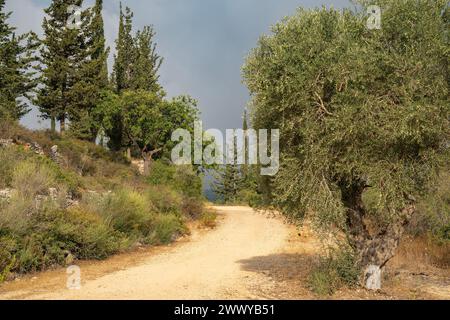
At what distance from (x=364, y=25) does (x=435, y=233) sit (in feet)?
29.8

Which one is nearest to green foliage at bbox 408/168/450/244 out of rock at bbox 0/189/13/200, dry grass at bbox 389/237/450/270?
dry grass at bbox 389/237/450/270

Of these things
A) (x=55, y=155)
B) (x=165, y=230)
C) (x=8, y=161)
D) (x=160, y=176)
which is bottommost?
(x=165, y=230)

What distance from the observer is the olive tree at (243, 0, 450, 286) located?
8812mm

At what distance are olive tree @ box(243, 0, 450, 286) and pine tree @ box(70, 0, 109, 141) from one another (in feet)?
99.3

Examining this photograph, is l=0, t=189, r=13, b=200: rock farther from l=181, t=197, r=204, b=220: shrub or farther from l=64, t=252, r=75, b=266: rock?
l=181, t=197, r=204, b=220: shrub

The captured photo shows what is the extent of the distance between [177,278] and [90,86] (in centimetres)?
2934

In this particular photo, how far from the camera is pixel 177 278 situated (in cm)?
1191

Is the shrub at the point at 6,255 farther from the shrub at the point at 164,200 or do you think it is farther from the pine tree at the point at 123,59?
the pine tree at the point at 123,59
